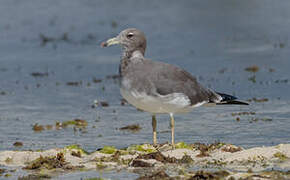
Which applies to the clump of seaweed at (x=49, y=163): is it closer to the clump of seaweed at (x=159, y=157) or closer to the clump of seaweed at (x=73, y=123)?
the clump of seaweed at (x=159, y=157)

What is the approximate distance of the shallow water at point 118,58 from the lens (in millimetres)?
12094

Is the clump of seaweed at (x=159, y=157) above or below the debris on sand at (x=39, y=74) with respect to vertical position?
below

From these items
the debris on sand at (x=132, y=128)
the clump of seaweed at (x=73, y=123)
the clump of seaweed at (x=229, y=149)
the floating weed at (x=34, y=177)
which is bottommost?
the floating weed at (x=34, y=177)

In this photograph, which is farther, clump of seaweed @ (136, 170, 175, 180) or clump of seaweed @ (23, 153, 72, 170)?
clump of seaweed @ (23, 153, 72, 170)

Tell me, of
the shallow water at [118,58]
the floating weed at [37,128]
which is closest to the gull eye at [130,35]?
the shallow water at [118,58]

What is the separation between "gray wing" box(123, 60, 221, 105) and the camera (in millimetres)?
9711

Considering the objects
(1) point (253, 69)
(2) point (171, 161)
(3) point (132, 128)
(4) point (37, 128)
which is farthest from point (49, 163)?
(1) point (253, 69)

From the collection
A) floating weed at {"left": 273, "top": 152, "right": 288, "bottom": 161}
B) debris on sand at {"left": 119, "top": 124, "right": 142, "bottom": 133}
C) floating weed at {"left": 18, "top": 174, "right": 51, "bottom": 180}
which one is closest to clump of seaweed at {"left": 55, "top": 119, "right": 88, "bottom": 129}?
debris on sand at {"left": 119, "top": 124, "right": 142, "bottom": 133}

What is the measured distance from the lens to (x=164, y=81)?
9883 mm

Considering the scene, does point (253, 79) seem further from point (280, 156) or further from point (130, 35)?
point (280, 156)

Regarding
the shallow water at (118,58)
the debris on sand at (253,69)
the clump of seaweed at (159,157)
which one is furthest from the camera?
the debris on sand at (253,69)

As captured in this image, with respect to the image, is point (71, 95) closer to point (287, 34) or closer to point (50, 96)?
point (50, 96)

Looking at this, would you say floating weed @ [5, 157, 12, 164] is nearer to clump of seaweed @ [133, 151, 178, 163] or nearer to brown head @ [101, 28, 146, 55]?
clump of seaweed @ [133, 151, 178, 163]

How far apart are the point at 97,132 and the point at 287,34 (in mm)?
11171
